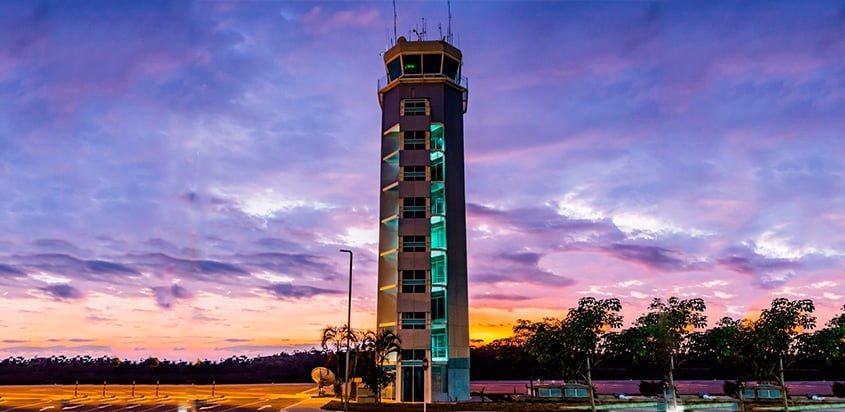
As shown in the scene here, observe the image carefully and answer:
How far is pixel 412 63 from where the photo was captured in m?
81.0

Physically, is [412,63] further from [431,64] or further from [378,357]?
[378,357]

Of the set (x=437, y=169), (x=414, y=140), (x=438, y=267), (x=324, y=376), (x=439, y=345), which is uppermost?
(x=414, y=140)

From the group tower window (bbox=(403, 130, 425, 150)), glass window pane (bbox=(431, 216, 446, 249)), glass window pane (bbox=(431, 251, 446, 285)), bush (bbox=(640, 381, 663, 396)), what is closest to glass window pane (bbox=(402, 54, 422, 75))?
tower window (bbox=(403, 130, 425, 150))

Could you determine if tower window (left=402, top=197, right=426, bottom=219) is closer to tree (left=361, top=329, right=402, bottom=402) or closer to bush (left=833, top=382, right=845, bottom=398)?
tree (left=361, top=329, right=402, bottom=402)

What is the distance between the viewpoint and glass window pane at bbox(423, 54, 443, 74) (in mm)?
80812

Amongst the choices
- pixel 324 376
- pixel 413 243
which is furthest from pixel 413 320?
pixel 324 376

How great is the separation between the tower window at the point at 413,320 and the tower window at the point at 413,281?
2.63m

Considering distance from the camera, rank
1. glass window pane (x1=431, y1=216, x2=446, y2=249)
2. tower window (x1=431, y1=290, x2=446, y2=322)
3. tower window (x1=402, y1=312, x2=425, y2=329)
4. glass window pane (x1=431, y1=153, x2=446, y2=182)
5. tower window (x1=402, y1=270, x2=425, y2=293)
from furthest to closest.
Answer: glass window pane (x1=431, y1=153, x2=446, y2=182)
glass window pane (x1=431, y1=216, x2=446, y2=249)
tower window (x1=431, y1=290, x2=446, y2=322)
tower window (x1=402, y1=270, x2=425, y2=293)
tower window (x1=402, y1=312, x2=425, y2=329)

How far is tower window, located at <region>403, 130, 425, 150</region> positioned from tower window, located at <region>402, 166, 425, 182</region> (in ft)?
8.22

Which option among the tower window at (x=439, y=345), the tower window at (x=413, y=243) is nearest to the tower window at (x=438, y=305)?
the tower window at (x=439, y=345)

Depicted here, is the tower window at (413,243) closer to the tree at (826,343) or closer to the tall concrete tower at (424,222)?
the tall concrete tower at (424,222)

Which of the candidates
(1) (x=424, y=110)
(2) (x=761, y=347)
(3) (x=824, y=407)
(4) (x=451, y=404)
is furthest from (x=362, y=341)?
(3) (x=824, y=407)

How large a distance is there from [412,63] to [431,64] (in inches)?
92.5

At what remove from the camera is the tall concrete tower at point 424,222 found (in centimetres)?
7181
